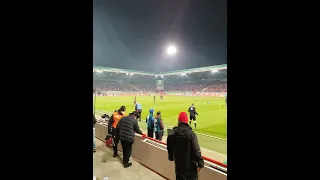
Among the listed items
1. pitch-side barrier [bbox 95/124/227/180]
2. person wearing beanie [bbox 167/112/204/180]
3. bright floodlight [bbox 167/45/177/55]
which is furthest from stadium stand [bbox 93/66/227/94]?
person wearing beanie [bbox 167/112/204/180]

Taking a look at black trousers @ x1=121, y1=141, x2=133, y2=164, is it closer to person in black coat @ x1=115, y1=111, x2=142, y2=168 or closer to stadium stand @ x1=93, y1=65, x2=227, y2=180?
person in black coat @ x1=115, y1=111, x2=142, y2=168

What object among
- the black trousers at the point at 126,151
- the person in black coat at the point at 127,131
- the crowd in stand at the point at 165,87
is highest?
the crowd in stand at the point at 165,87

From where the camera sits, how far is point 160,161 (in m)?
3.48

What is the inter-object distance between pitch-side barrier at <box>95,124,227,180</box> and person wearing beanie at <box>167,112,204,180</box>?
352mm

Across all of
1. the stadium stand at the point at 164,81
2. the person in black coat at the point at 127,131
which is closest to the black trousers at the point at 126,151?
the person in black coat at the point at 127,131

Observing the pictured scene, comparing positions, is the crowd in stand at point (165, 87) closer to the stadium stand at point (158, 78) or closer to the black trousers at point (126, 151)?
the stadium stand at point (158, 78)

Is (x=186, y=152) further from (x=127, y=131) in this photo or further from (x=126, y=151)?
(x=126, y=151)

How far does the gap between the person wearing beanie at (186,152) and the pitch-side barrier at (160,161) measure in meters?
0.35

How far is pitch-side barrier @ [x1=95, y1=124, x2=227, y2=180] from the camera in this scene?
2526 mm

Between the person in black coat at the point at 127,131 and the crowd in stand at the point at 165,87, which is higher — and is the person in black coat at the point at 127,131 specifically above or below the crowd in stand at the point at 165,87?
below

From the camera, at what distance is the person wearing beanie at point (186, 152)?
7.40 ft

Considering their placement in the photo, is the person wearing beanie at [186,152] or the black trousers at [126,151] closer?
the person wearing beanie at [186,152]
